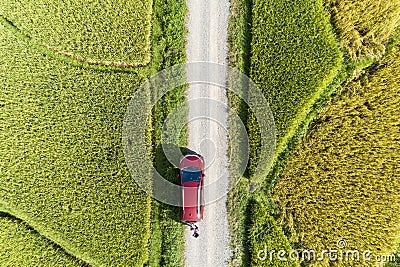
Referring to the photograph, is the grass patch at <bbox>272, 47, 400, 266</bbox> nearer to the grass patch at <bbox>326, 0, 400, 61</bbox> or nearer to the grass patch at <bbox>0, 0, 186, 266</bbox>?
the grass patch at <bbox>326, 0, 400, 61</bbox>

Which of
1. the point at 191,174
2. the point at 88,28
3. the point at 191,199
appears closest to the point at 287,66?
the point at 191,174

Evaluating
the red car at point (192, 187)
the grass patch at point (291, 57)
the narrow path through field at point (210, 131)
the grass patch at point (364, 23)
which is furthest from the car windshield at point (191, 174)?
the grass patch at point (364, 23)

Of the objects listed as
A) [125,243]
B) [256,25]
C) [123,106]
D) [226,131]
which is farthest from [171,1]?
[125,243]

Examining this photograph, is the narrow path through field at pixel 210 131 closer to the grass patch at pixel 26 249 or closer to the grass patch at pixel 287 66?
the grass patch at pixel 287 66

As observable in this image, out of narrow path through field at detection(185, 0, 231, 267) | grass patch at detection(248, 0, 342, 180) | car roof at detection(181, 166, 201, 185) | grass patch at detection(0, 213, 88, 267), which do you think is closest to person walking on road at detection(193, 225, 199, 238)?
narrow path through field at detection(185, 0, 231, 267)

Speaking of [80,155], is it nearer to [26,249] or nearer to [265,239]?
[26,249]

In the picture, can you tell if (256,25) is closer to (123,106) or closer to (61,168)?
(123,106)
